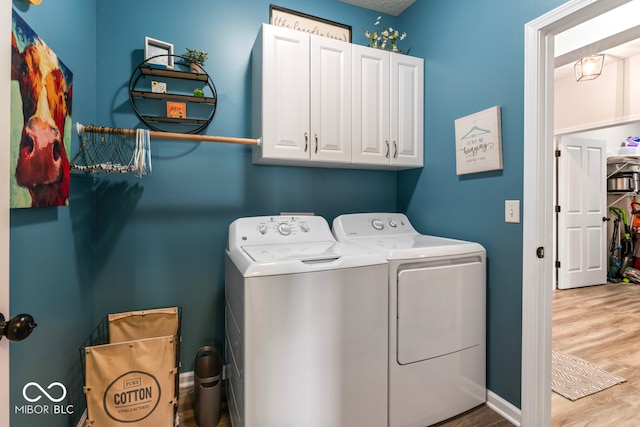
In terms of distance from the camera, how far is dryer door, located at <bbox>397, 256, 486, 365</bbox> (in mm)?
1511

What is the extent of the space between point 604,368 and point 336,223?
2.21 m

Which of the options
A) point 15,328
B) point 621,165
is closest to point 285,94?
point 15,328

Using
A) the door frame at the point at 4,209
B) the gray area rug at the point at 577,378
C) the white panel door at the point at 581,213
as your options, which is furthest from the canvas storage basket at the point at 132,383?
the white panel door at the point at 581,213

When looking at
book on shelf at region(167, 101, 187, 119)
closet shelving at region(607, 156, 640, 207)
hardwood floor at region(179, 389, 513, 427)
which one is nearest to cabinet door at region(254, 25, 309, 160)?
book on shelf at region(167, 101, 187, 119)

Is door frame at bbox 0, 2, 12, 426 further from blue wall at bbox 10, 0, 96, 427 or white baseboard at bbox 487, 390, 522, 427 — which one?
white baseboard at bbox 487, 390, 522, 427

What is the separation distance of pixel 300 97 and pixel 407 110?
2.65ft

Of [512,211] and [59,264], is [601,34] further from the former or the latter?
[59,264]

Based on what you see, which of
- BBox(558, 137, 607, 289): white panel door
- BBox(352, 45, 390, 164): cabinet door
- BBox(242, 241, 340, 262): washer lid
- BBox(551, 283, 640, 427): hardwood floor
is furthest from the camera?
BBox(558, 137, 607, 289): white panel door

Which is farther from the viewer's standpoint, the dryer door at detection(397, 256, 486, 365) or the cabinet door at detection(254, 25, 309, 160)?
the cabinet door at detection(254, 25, 309, 160)

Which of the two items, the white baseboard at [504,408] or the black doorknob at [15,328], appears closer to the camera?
the black doorknob at [15,328]

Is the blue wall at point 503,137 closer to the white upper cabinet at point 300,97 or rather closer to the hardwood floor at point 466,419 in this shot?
the hardwood floor at point 466,419

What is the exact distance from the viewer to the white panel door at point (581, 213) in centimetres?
405

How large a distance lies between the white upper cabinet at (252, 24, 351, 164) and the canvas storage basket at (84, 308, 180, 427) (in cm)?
115

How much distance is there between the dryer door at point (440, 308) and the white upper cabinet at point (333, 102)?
855 mm
